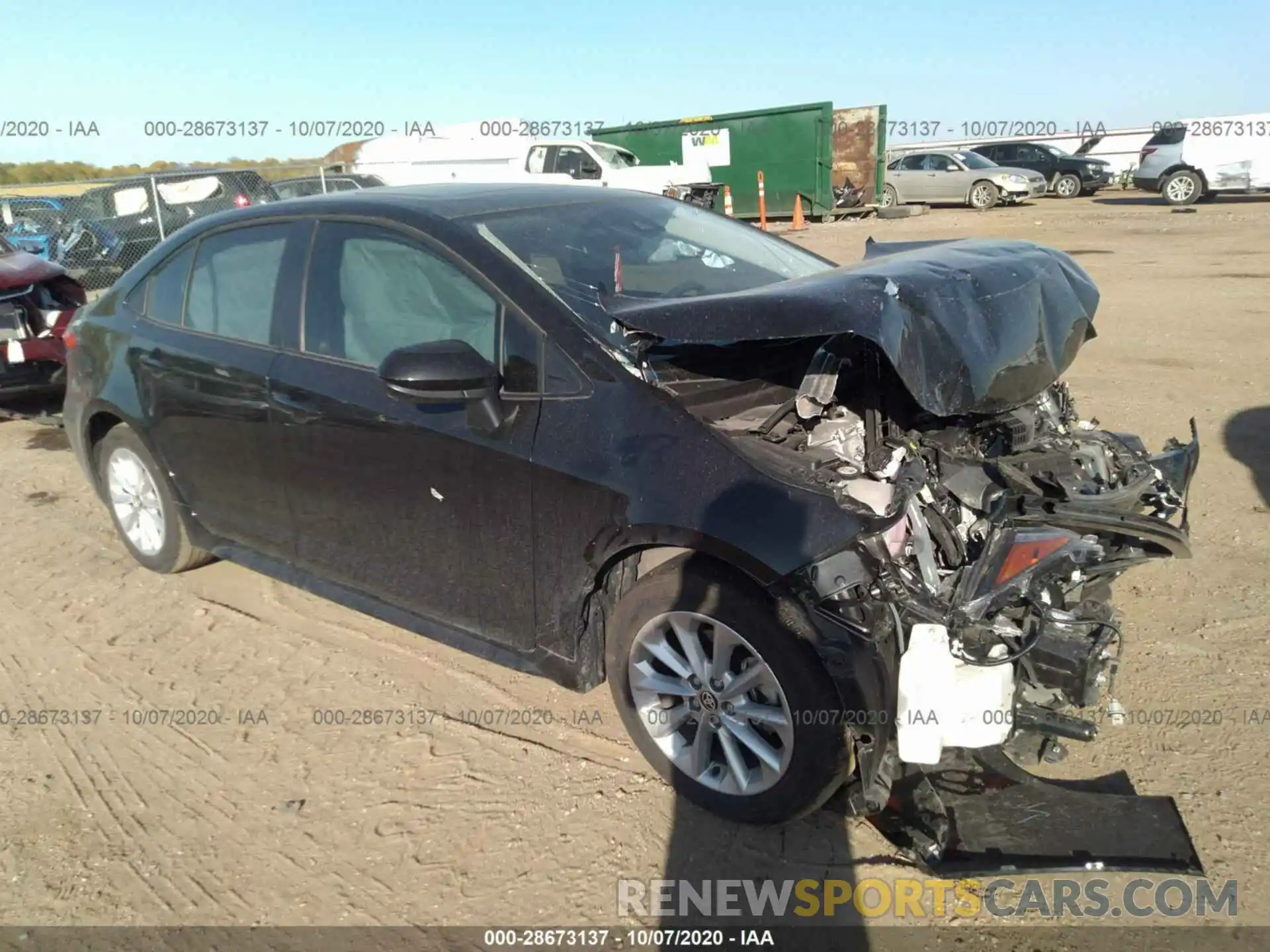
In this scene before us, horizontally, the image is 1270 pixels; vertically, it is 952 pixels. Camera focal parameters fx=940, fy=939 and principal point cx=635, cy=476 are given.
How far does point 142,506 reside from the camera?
15.4 feet

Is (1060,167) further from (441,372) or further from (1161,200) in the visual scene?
(441,372)

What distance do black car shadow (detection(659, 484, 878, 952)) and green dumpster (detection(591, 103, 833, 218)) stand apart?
67.0 ft

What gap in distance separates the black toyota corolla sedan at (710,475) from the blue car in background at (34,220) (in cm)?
1090

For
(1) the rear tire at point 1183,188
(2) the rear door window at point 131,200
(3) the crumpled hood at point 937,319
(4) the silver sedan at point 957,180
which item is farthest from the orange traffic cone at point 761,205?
(3) the crumpled hood at point 937,319

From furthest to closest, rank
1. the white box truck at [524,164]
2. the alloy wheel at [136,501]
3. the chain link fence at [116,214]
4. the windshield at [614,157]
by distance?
the windshield at [614,157] < the white box truck at [524,164] < the chain link fence at [116,214] < the alloy wheel at [136,501]

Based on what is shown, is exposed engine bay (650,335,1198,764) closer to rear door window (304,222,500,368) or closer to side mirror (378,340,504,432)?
side mirror (378,340,504,432)

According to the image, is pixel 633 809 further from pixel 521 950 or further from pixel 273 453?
pixel 273 453

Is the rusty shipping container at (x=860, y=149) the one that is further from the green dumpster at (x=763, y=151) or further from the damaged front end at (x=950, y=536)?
the damaged front end at (x=950, y=536)

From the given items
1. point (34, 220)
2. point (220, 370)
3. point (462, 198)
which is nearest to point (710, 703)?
point (462, 198)

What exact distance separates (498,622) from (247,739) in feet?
3.57

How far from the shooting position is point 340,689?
12.2 ft

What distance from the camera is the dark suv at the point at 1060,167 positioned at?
2445 centimetres

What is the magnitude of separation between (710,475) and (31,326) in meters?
6.75

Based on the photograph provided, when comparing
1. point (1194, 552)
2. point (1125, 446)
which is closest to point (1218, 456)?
point (1194, 552)
